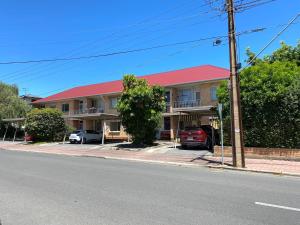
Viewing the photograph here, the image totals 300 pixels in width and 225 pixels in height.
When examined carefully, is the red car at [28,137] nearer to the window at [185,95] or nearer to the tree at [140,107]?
the tree at [140,107]

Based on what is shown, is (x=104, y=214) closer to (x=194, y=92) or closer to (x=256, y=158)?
(x=256, y=158)

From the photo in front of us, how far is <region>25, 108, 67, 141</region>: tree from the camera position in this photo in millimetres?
36562

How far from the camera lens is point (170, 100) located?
3572cm

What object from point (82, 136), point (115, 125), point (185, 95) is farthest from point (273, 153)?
point (115, 125)

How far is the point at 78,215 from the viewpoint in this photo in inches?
257

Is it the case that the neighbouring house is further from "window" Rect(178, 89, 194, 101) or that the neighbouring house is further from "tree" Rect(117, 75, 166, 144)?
"tree" Rect(117, 75, 166, 144)

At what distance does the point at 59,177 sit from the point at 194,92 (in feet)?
80.5

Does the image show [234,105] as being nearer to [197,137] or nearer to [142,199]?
[197,137]

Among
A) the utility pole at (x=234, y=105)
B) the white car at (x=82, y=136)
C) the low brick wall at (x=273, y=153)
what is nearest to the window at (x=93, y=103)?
the white car at (x=82, y=136)

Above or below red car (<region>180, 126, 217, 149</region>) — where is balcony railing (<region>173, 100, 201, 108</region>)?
above

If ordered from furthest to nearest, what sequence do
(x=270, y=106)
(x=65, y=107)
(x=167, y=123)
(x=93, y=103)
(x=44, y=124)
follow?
(x=65, y=107), (x=93, y=103), (x=44, y=124), (x=167, y=123), (x=270, y=106)

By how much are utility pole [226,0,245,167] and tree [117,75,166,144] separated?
452 inches

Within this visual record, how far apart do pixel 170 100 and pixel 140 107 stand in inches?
364

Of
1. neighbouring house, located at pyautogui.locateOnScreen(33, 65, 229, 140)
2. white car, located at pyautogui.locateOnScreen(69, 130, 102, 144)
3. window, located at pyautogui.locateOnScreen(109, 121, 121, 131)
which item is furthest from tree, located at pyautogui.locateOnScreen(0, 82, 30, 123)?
white car, located at pyautogui.locateOnScreen(69, 130, 102, 144)
